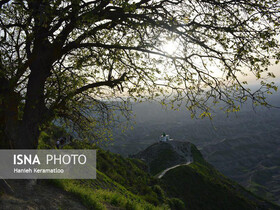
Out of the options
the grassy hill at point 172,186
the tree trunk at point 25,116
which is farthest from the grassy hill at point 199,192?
the tree trunk at point 25,116

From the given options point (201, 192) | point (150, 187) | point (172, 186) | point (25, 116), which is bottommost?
point (201, 192)

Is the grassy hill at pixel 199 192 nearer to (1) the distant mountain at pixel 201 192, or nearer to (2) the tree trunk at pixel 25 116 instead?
(1) the distant mountain at pixel 201 192

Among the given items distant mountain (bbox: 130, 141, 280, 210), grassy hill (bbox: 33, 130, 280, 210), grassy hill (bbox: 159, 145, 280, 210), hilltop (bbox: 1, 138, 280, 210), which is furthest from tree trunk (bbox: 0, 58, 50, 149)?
grassy hill (bbox: 159, 145, 280, 210)

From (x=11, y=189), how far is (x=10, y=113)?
289 centimetres

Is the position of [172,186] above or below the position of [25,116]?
below

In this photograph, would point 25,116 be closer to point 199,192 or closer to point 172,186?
point 172,186

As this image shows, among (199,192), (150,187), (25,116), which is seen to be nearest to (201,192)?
(199,192)

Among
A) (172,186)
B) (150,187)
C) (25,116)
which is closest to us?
(25,116)

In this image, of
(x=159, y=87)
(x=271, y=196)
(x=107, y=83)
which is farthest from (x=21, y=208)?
(x=271, y=196)

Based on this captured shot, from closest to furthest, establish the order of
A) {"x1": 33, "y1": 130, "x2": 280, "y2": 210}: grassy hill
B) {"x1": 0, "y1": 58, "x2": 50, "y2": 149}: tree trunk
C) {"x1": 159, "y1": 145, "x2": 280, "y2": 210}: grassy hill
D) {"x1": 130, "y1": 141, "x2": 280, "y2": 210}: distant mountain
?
{"x1": 0, "y1": 58, "x2": 50, "y2": 149}: tree trunk → {"x1": 33, "y1": 130, "x2": 280, "y2": 210}: grassy hill → {"x1": 130, "y1": 141, "x2": 280, "y2": 210}: distant mountain → {"x1": 159, "y1": 145, "x2": 280, "y2": 210}: grassy hill

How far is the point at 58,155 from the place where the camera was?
51.4 feet

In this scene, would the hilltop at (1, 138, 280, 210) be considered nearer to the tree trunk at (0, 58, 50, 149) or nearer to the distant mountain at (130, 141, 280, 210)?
the distant mountain at (130, 141, 280, 210)

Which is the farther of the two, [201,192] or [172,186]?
[201,192]

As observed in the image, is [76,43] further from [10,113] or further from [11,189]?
[11,189]
